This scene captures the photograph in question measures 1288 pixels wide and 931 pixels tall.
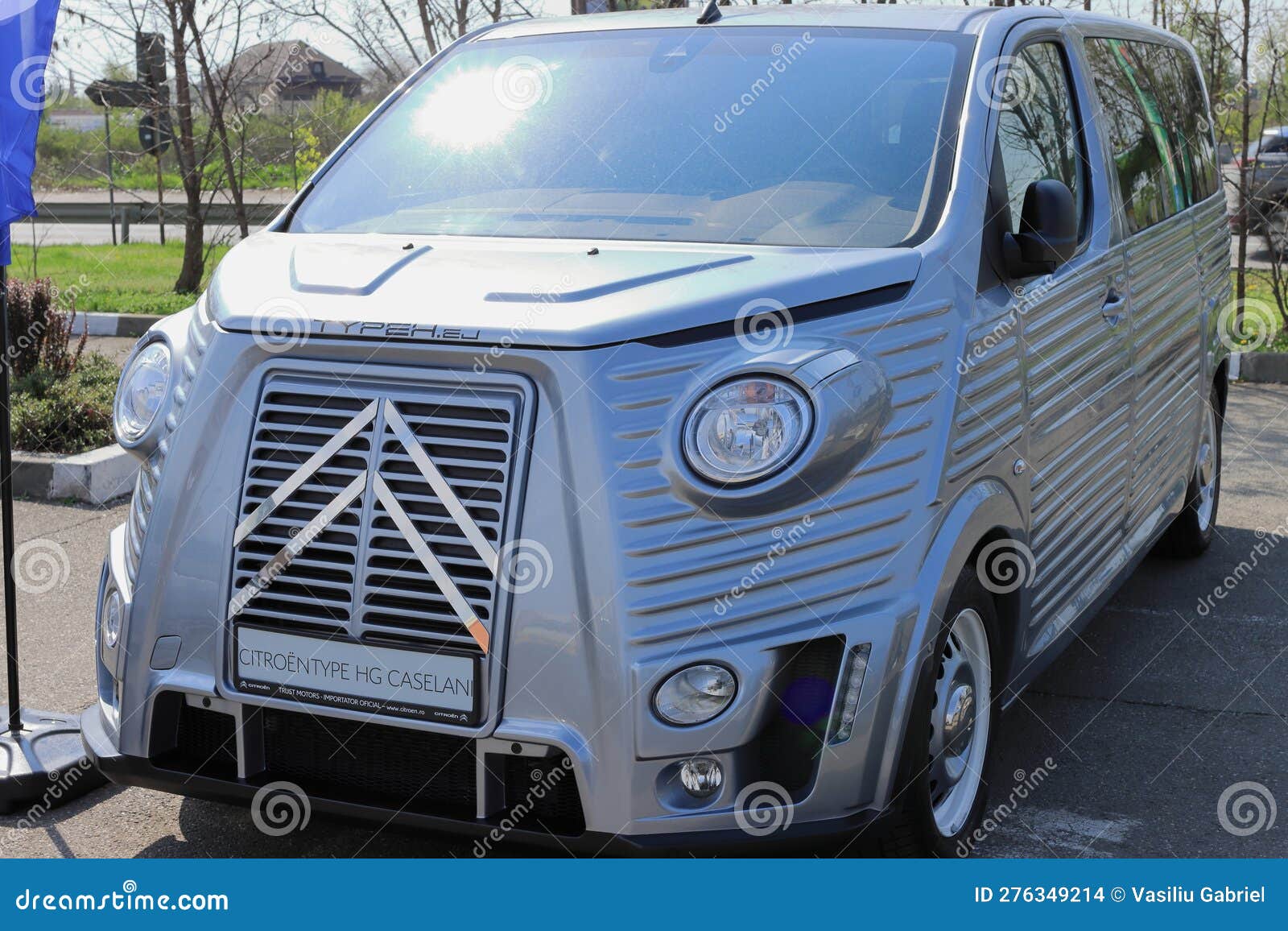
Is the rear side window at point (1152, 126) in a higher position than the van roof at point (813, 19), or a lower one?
lower

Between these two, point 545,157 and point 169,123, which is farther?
point 169,123

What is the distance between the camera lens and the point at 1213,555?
6230 mm

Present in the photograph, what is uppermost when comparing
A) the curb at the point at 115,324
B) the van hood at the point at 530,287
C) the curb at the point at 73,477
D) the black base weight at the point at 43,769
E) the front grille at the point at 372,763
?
the van hood at the point at 530,287

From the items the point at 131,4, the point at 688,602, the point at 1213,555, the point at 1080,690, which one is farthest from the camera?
the point at 131,4

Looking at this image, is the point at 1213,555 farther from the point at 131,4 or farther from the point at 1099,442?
the point at 131,4

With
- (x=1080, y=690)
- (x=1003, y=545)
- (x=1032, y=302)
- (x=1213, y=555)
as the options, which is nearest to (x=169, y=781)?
(x=1003, y=545)

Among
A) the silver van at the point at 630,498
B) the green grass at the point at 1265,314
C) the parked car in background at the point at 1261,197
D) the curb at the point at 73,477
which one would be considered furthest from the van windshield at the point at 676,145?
the green grass at the point at 1265,314

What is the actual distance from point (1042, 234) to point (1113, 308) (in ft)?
2.64

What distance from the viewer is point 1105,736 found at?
424 centimetres

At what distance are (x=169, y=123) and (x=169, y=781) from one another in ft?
37.8

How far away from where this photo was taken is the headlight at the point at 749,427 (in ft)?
8.95

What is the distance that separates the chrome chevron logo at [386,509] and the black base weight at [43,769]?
1.14m

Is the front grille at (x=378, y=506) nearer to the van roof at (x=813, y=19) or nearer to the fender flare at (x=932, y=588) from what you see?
the fender flare at (x=932, y=588)

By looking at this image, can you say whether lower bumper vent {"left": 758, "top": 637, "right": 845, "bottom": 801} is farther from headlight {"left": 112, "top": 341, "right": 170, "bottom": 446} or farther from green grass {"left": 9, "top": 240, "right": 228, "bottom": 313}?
green grass {"left": 9, "top": 240, "right": 228, "bottom": 313}
